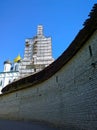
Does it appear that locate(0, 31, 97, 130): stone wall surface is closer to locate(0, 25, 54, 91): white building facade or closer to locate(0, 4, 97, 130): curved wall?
locate(0, 4, 97, 130): curved wall

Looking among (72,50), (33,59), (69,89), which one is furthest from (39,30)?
(72,50)

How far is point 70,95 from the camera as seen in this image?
1039 cm

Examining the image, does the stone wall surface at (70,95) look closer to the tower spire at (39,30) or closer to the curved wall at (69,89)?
the curved wall at (69,89)

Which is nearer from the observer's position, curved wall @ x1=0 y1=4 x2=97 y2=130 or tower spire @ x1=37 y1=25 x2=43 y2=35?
curved wall @ x1=0 y1=4 x2=97 y2=130

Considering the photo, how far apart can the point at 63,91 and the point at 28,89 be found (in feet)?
24.4

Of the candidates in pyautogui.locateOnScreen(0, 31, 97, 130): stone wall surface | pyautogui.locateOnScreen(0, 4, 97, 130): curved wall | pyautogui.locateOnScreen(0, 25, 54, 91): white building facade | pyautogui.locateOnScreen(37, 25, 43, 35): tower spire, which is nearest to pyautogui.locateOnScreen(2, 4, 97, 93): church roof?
pyautogui.locateOnScreen(0, 4, 97, 130): curved wall

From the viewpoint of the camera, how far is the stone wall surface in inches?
307

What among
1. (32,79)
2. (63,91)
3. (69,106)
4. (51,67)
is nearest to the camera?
(69,106)

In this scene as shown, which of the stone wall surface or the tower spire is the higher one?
the tower spire

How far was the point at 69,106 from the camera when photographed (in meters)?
10.5

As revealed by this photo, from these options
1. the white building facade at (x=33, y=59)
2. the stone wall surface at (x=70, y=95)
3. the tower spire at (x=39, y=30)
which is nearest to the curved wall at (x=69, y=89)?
the stone wall surface at (x=70, y=95)

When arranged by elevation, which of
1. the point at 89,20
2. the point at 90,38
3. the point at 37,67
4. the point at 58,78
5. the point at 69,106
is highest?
the point at 37,67

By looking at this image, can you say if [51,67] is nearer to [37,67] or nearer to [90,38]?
[90,38]

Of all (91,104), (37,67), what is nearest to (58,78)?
(91,104)
